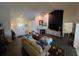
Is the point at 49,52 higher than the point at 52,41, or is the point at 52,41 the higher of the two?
the point at 52,41

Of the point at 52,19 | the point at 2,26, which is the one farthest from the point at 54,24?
the point at 2,26

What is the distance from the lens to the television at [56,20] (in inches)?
49.6

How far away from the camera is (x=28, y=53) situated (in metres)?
1.22

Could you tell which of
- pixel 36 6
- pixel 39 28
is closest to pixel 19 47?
pixel 39 28

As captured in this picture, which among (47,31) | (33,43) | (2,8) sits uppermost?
(2,8)

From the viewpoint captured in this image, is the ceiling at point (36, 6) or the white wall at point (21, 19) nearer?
the ceiling at point (36, 6)

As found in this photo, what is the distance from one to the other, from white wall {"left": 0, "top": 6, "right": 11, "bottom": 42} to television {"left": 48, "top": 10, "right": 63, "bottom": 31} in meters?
0.51

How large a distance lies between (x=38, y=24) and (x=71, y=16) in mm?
409

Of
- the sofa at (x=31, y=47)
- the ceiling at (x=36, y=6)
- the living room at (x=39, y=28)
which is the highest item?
the ceiling at (x=36, y=6)

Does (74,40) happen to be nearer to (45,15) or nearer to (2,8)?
(45,15)

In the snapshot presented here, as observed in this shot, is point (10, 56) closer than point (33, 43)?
Yes

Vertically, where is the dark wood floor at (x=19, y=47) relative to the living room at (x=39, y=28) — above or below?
below

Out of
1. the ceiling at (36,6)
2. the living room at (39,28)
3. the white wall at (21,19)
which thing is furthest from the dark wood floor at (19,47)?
the ceiling at (36,6)

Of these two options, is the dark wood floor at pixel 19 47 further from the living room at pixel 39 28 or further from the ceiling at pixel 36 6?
the ceiling at pixel 36 6
